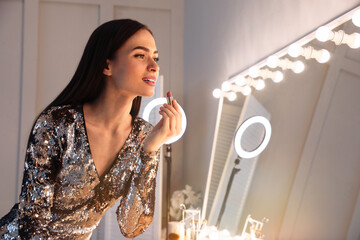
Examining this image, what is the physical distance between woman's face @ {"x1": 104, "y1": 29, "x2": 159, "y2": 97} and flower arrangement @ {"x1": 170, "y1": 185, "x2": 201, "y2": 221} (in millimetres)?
1569

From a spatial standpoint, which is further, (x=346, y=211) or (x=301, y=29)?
(x=301, y=29)

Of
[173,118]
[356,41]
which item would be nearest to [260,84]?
[356,41]

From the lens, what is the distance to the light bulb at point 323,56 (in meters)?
1.22

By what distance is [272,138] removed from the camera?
4.77ft

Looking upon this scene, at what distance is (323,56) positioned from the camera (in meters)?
1.24

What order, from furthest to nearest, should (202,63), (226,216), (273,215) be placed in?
(202,63) → (226,216) → (273,215)

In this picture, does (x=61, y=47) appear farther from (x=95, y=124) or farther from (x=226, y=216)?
(x=95, y=124)

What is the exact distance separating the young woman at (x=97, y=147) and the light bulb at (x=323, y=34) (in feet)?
1.93

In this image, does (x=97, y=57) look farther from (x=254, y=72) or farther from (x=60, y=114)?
(x=254, y=72)

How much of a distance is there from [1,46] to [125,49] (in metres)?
2.50

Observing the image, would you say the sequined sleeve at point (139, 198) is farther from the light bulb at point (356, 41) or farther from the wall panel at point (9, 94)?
the wall panel at point (9, 94)

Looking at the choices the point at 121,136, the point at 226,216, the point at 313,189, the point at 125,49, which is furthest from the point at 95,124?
the point at 226,216

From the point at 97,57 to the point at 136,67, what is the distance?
0.10 meters

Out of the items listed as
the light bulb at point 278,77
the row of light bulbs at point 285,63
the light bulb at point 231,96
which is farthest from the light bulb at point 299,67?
the light bulb at point 231,96
